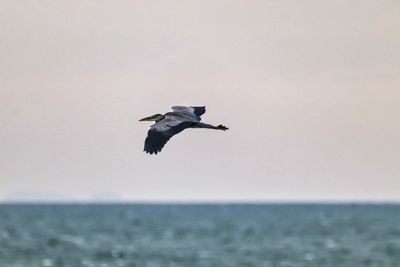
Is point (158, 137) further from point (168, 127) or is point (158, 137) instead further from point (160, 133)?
point (168, 127)

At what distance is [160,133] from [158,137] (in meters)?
0.07

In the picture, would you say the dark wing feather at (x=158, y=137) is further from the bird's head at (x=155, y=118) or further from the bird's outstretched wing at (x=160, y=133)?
the bird's head at (x=155, y=118)

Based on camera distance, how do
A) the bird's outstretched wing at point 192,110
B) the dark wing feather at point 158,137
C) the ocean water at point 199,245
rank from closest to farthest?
the dark wing feather at point 158,137
the bird's outstretched wing at point 192,110
the ocean water at point 199,245

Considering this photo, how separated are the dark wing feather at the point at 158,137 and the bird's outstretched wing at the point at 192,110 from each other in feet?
3.02

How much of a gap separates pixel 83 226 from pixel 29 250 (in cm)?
4377

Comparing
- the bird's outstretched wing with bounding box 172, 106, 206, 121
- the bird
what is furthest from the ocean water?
the bird

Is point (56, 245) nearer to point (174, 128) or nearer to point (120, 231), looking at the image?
point (120, 231)

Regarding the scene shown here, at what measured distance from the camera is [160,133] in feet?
64.1

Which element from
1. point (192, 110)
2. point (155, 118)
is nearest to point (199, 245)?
point (155, 118)

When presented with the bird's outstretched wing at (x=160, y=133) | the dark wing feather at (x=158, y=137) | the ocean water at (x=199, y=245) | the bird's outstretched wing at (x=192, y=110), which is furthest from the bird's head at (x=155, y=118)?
the ocean water at (x=199, y=245)

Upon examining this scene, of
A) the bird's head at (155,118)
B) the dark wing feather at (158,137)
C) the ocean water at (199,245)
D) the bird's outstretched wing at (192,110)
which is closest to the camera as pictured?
the dark wing feather at (158,137)

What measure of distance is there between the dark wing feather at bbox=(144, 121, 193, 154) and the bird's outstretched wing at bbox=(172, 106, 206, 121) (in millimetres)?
922

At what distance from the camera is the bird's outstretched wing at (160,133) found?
63.7 ft

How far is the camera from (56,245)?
95.6 metres
